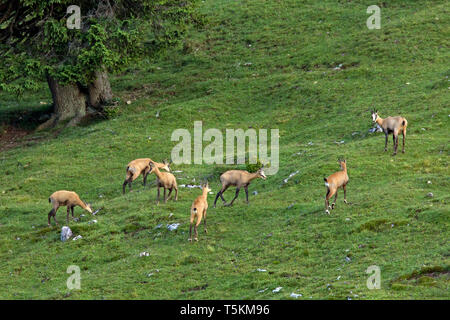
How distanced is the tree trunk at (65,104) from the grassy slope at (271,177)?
1736mm

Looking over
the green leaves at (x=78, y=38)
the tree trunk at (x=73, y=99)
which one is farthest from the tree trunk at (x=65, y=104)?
the green leaves at (x=78, y=38)

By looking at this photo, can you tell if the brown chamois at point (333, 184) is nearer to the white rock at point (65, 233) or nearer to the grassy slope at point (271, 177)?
the grassy slope at point (271, 177)

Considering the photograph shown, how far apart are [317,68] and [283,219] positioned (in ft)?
66.6

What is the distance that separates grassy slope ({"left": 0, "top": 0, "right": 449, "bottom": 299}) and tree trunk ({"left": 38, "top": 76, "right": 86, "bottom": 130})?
174 cm

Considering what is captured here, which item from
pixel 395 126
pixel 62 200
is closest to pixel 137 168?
pixel 62 200

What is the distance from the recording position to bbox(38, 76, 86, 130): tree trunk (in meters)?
37.5

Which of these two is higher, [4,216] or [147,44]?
[147,44]

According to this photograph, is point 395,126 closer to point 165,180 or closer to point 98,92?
point 165,180

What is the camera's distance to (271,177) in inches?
995

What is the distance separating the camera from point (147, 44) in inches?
1528

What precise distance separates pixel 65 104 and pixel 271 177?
17122 mm
